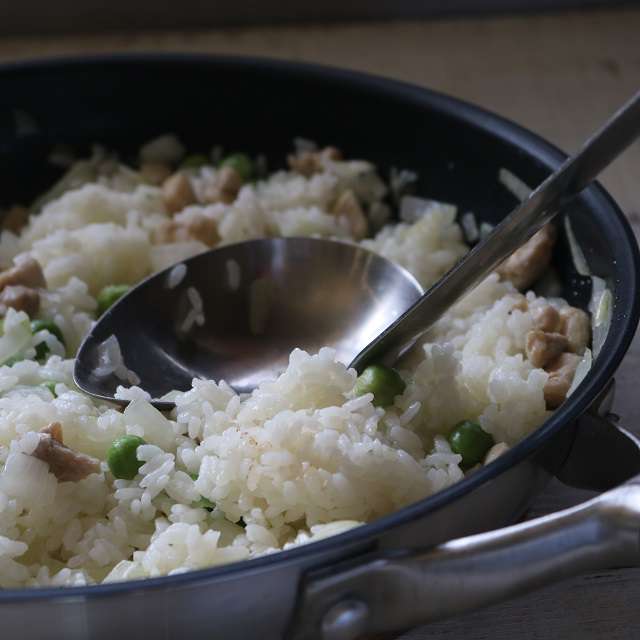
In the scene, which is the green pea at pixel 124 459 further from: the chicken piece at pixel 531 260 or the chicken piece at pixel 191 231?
the chicken piece at pixel 531 260

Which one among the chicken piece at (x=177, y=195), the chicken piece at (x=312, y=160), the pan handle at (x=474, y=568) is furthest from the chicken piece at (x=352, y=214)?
the pan handle at (x=474, y=568)

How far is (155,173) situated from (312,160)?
0.47 metres

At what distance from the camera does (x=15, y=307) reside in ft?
8.34

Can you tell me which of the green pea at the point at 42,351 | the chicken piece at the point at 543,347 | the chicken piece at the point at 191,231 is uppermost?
the chicken piece at the point at 191,231

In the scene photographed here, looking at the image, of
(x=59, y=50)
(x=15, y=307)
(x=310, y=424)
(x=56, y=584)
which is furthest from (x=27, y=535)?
(x=59, y=50)

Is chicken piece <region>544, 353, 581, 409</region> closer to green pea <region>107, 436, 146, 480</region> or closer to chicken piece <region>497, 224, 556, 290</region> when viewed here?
chicken piece <region>497, 224, 556, 290</region>

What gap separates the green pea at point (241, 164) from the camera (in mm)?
3152

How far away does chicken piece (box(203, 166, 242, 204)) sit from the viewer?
119 inches

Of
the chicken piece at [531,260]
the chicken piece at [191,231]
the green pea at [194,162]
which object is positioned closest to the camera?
the chicken piece at [531,260]

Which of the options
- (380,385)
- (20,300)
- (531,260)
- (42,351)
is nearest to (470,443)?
(380,385)

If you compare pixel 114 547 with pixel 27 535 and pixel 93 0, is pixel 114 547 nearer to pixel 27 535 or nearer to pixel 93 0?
pixel 27 535

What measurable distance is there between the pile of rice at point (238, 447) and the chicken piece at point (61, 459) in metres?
0.02

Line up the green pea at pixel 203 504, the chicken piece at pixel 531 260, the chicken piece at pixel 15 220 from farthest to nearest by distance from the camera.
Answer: the chicken piece at pixel 15 220 → the chicken piece at pixel 531 260 → the green pea at pixel 203 504

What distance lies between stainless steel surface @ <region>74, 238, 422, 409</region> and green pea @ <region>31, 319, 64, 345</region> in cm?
13
